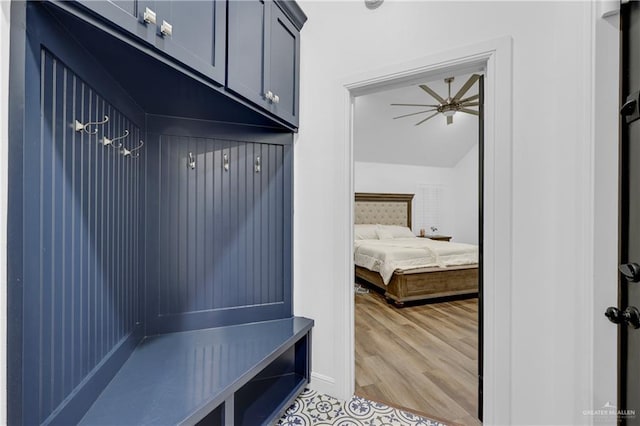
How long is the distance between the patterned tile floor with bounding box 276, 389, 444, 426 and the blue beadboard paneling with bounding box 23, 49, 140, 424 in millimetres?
1028

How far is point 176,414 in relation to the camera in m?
0.98

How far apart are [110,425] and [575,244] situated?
6.10ft

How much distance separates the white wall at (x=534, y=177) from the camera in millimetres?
1110

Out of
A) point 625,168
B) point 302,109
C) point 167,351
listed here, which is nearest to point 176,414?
point 167,351

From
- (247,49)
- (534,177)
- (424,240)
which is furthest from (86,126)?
(424,240)

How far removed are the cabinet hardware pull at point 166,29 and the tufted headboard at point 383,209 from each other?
506cm

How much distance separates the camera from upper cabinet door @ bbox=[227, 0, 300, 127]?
1.28m

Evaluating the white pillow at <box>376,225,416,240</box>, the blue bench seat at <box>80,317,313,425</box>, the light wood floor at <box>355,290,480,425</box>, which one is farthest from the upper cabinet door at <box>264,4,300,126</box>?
the white pillow at <box>376,225,416,240</box>

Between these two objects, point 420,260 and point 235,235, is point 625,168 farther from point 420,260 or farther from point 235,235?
point 420,260

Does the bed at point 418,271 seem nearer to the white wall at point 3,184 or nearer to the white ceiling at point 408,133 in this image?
the white ceiling at point 408,133

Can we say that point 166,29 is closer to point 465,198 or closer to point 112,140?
point 112,140

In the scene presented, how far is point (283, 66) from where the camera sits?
5.42ft

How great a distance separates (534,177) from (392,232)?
14.5 ft

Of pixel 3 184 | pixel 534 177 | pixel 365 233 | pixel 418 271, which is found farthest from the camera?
pixel 365 233
